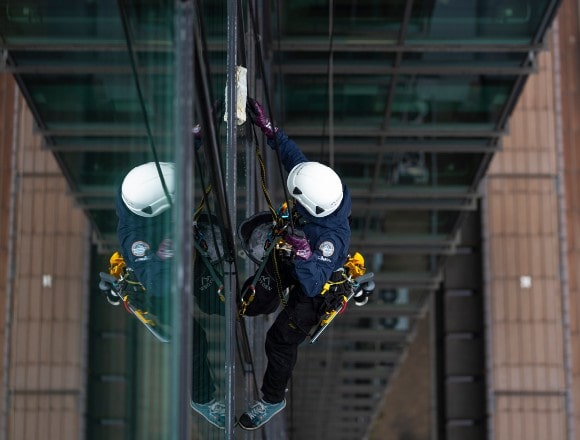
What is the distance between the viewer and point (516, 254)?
35750 mm

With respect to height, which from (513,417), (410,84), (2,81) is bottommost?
(513,417)

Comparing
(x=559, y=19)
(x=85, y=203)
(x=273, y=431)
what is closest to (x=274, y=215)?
(x=273, y=431)

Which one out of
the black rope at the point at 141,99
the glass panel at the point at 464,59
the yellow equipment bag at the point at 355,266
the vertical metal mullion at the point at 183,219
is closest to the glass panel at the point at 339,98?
the glass panel at the point at 464,59

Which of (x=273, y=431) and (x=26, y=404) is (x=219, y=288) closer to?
(x=273, y=431)

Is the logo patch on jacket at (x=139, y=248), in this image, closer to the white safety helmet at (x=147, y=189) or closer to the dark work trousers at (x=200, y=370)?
the white safety helmet at (x=147, y=189)

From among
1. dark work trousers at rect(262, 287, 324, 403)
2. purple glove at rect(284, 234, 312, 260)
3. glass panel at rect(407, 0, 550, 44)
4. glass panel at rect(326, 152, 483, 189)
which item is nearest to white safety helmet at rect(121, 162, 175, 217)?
purple glove at rect(284, 234, 312, 260)

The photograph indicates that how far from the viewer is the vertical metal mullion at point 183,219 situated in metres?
5.69

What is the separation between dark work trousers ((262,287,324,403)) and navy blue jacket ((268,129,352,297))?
0.20 m

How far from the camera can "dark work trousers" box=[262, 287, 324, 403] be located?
10.8 metres

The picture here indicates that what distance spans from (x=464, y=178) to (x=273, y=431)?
8908mm

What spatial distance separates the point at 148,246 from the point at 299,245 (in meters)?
2.30

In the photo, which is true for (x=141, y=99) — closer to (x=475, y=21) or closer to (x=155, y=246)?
(x=155, y=246)

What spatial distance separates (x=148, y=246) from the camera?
7.89 m

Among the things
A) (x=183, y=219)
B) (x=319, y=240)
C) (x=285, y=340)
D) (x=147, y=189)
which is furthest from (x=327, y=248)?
(x=183, y=219)
